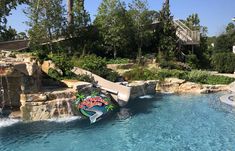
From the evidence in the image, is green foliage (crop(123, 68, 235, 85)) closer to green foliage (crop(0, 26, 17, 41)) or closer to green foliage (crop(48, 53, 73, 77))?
green foliage (crop(48, 53, 73, 77))

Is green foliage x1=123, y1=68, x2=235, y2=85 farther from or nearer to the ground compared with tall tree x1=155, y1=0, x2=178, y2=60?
nearer to the ground

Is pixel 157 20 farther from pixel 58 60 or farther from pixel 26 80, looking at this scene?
pixel 26 80

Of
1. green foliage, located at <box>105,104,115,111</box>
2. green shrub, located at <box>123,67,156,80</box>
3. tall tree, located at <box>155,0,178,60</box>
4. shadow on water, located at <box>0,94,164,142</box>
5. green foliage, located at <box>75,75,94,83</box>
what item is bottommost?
shadow on water, located at <box>0,94,164,142</box>

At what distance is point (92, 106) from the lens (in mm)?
16953

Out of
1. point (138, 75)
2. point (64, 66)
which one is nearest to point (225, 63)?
point (138, 75)

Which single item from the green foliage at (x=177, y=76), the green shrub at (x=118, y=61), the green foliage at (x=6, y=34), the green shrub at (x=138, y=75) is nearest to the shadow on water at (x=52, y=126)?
the green shrub at (x=138, y=75)

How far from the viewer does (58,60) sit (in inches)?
827

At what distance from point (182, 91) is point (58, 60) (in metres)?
8.95

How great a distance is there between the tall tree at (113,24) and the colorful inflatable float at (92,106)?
12.3 meters

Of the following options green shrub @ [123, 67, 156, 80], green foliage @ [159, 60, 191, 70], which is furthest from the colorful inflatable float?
green foliage @ [159, 60, 191, 70]

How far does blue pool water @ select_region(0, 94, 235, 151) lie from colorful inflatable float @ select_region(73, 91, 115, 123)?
0.54m

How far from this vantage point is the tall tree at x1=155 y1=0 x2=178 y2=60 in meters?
31.6

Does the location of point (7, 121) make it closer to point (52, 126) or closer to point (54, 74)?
point (52, 126)

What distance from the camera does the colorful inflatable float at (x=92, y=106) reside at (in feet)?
54.9
